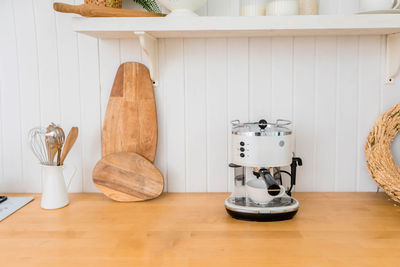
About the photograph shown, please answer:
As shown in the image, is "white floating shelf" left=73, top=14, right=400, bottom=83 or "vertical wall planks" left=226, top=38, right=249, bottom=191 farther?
"vertical wall planks" left=226, top=38, right=249, bottom=191

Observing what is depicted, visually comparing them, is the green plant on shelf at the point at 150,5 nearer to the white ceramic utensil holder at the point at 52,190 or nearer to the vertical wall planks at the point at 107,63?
the vertical wall planks at the point at 107,63

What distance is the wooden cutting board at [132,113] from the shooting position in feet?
4.08

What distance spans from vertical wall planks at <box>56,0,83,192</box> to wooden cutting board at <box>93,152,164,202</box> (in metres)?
0.13

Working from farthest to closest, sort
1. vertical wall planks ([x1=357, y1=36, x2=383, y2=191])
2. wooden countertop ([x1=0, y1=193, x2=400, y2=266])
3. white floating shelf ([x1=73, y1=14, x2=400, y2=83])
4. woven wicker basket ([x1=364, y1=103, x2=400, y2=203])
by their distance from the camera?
vertical wall planks ([x1=357, y1=36, x2=383, y2=191]) → woven wicker basket ([x1=364, y1=103, x2=400, y2=203]) → white floating shelf ([x1=73, y1=14, x2=400, y2=83]) → wooden countertop ([x1=0, y1=193, x2=400, y2=266])

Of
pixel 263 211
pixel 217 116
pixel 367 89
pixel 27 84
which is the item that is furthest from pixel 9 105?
pixel 367 89

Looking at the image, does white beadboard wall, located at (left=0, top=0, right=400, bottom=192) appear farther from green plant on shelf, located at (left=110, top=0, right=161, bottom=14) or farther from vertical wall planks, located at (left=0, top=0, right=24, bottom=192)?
green plant on shelf, located at (left=110, top=0, right=161, bottom=14)

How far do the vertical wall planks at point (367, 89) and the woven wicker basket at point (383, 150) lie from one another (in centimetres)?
6

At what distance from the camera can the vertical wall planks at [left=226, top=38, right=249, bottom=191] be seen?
1.24m

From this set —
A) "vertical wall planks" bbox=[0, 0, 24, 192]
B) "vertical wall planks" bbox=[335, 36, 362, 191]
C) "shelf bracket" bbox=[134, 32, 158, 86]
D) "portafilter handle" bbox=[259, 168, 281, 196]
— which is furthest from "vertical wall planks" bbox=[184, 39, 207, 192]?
"vertical wall planks" bbox=[0, 0, 24, 192]

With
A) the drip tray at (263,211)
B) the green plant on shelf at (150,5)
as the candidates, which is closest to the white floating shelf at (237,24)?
the green plant on shelf at (150,5)

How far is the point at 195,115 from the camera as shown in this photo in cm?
128

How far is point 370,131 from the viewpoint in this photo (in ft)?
4.11

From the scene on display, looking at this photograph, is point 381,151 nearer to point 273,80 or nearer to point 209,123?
point 273,80

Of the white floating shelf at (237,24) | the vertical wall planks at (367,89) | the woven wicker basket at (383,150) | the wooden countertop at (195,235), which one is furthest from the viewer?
the vertical wall planks at (367,89)
